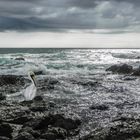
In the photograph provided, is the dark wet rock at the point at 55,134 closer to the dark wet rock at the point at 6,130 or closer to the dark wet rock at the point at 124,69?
the dark wet rock at the point at 6,130

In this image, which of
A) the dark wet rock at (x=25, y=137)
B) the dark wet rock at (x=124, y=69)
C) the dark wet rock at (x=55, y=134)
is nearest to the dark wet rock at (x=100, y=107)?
the dark wet rock at (x=55, y=134)

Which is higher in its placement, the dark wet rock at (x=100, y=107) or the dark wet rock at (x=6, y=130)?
the dark wet rock at (x=6, y=130)

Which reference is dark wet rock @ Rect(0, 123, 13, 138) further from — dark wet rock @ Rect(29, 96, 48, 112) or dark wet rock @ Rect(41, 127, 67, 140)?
dark wet rock @ Rect(29, 96, 48, 112)

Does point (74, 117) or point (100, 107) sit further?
point (100, 107)

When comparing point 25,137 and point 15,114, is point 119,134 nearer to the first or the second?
point 25,137

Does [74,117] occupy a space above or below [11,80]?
above

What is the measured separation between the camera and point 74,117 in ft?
38.5

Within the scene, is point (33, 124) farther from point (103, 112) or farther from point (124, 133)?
point (103, 112)

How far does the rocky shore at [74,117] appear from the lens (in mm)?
9326

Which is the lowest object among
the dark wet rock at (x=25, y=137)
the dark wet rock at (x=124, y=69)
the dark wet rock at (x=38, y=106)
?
the dark wet rock at (x=124, y=69)

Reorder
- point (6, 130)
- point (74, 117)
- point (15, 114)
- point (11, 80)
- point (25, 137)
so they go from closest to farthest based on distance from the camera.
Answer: point (25, 137)
point (6, 130)
point (74, 117)
point (15, 114)
point (11, 80)

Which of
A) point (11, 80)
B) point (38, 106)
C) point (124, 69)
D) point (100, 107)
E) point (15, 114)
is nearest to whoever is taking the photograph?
point (15, 114)

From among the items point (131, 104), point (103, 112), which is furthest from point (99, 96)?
point (103, 112)

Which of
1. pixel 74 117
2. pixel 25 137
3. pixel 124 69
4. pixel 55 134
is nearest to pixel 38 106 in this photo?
pixel 74 117
